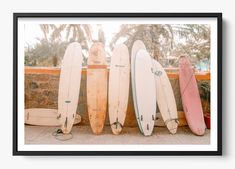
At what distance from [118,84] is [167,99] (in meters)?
0.29

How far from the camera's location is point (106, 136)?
5.74 ft

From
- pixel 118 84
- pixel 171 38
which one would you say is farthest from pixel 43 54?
pixel 171 38

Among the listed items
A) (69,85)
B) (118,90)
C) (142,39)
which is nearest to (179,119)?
(118,90)

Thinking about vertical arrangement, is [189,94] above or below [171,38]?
below

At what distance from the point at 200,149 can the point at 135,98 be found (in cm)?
47

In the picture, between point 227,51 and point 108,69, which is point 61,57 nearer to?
point 108,69

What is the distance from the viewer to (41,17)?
1740 millimetres

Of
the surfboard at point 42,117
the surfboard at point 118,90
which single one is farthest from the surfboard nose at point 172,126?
the surfboard at point 42,117

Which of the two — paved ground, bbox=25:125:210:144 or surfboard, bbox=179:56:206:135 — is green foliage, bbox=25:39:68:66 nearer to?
paved ground, bbox=25:125:210:144

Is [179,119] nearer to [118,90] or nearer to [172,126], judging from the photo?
[172,126]
